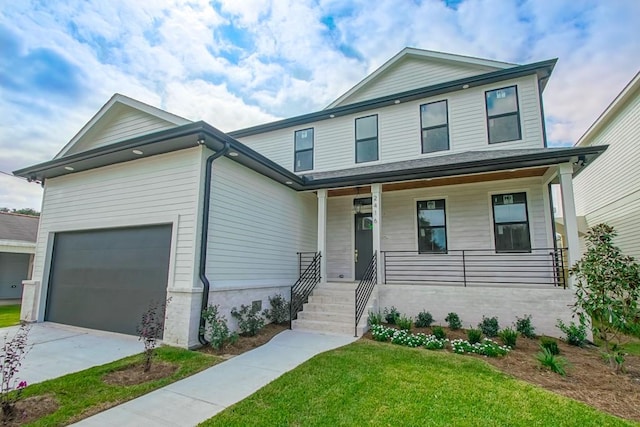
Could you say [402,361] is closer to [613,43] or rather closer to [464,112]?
[464,112]

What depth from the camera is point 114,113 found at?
27.6 feet

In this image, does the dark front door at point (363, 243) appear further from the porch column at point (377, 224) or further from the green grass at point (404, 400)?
the green grass at point (404, 400)

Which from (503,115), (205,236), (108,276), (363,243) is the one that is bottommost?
(108,276)

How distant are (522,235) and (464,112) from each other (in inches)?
154

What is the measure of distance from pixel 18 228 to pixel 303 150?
1533 cm

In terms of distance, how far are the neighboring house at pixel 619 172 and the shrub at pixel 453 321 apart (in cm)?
783

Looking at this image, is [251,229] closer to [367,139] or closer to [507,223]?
[367,139]

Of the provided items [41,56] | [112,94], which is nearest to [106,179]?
[112,94]

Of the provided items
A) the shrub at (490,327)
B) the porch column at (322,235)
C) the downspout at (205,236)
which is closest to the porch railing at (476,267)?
the shrub at (490,327)

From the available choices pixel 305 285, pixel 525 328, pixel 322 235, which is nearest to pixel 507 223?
pixel 525 328

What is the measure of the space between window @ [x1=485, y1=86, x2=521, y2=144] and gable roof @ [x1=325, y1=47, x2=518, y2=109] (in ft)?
2.96

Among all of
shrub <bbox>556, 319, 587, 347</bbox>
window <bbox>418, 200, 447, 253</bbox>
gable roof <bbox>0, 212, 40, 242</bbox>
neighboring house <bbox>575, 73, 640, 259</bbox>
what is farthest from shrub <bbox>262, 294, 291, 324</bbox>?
gable roof <bbox>0, 212, 40, 242</bbox>

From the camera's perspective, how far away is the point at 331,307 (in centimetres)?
Answer: 773

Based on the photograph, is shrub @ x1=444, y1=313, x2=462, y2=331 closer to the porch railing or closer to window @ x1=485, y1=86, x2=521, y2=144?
the porch railing
